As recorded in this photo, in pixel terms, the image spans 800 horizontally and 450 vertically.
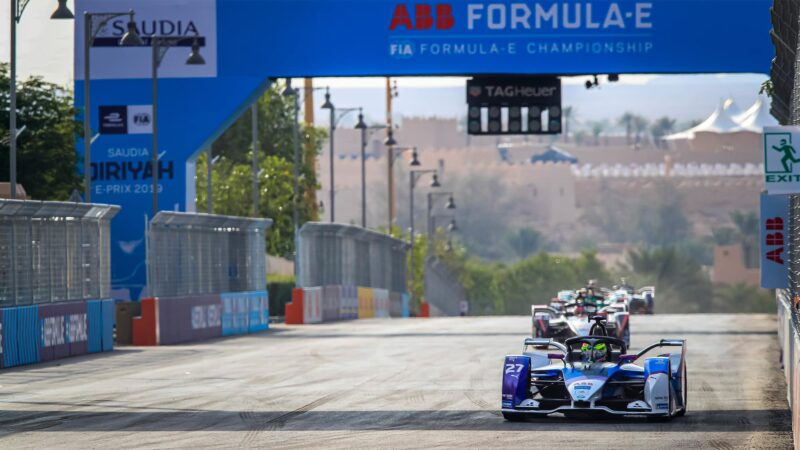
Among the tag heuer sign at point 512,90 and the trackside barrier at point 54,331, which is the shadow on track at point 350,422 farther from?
the tag heuer sign at point 512,90

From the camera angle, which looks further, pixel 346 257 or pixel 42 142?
pixel 346 257

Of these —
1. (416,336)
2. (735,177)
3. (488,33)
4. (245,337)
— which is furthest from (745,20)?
(735,177)

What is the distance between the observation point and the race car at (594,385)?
17734mm

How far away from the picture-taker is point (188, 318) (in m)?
39.1

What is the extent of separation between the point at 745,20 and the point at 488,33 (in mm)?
6019

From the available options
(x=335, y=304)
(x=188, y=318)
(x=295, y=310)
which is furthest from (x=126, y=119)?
(x=335, y=304)

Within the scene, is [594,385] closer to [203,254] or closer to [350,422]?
[350,422]

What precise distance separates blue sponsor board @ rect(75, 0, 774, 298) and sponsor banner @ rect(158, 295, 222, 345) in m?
2.96

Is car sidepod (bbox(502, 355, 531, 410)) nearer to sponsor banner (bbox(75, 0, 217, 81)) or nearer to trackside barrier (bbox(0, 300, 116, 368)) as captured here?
trackside barrier (bbox(0, 300, 116, 368))

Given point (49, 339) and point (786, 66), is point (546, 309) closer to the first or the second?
point (49, 339)

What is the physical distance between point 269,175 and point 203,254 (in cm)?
3318

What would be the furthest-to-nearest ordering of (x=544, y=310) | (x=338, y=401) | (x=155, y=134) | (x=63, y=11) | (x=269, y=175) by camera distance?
(x=269, y=175)
(x=155, y=134)
(x=63, y=11)
(x=544, y=310)
(x=338, y=401)

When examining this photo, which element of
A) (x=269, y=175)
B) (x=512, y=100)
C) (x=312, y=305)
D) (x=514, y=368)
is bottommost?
(x=312, y=305)

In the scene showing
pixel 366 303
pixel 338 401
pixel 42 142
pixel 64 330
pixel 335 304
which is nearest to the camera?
pixel 338 401
